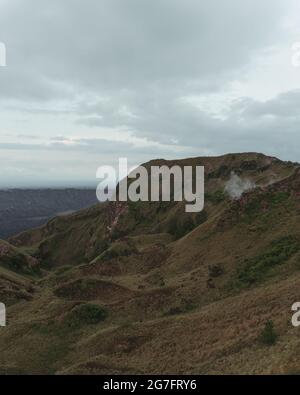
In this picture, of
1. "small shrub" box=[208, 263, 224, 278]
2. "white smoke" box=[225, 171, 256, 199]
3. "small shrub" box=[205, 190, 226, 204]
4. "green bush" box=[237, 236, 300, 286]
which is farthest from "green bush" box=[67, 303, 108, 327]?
"white smoke" box=[225, 171, 256, 199]

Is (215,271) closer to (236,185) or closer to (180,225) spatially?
(180,225)

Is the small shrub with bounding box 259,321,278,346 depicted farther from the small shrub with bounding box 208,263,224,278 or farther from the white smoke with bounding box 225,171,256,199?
the white smoke with bounding box 225,171,256,199

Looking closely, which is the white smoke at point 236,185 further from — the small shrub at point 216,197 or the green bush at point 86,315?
the green bush at point 86,315

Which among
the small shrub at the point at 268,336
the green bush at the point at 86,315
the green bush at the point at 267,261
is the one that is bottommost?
the green bush at the point at 86,315

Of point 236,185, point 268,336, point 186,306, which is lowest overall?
point 186,306

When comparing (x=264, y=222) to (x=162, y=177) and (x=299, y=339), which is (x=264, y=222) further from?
(x=162, y=177)

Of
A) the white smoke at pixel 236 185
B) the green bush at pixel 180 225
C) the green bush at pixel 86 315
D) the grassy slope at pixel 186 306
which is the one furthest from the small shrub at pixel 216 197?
the green bush at pixel 86 315

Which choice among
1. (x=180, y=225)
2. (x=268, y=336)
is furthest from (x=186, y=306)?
(x=180, y=225)
